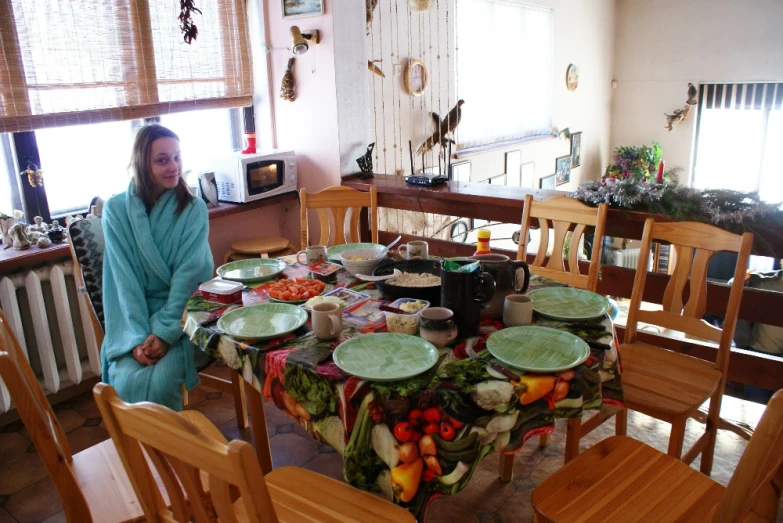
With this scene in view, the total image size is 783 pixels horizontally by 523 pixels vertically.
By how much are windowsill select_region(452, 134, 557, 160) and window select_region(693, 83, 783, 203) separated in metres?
2.42

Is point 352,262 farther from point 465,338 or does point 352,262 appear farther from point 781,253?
point 781,253

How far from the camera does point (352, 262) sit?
2061 mm

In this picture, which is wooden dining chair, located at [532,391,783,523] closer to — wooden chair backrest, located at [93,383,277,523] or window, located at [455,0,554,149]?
wooden chair backrest, located at [93,383,277,523]

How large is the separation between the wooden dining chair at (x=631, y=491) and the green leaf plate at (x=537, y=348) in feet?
1.00

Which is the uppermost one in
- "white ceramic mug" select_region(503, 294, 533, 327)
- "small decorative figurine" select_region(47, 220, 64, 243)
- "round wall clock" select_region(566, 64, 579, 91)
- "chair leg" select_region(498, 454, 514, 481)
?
"round wall clock" select_region(566, 64, 579, 91)

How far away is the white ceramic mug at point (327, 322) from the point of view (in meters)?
1.59

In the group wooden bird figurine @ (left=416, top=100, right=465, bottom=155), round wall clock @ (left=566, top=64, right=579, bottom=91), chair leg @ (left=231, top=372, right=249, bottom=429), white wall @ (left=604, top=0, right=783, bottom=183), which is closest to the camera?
chair leg @ (left=231, top=372, right=249, bottom=429)

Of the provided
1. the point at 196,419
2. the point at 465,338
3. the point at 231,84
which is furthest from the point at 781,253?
the point at 231,84

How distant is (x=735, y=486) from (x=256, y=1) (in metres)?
3.31

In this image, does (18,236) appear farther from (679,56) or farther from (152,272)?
(679,56)

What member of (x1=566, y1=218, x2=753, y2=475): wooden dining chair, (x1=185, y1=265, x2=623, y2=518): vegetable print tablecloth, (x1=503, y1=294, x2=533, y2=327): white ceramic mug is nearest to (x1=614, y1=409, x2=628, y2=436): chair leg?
(x1=566, y1=218, x2=753, y2=475): wooden dining chair

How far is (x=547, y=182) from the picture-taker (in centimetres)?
693

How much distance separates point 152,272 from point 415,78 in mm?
2861

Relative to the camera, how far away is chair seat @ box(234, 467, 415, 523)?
4.58 ft
